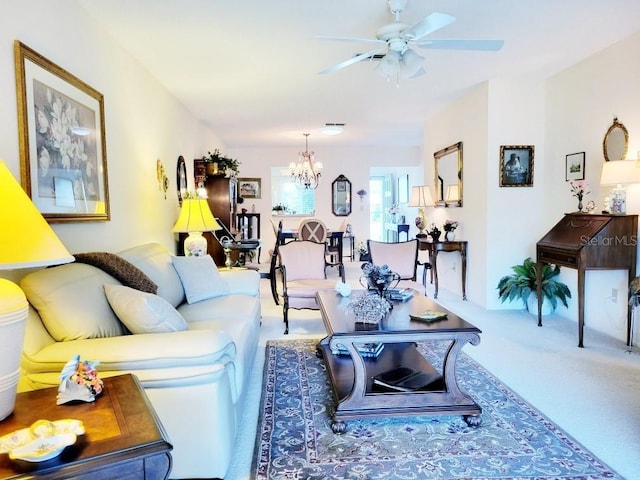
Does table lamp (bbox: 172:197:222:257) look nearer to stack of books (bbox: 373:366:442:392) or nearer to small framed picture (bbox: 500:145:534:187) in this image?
stack of books (bbox: 373:366:442:392)

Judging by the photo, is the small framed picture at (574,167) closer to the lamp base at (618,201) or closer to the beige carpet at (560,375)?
the lamp base at (618,201)

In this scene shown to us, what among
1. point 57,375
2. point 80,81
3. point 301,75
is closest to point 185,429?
point 57,375

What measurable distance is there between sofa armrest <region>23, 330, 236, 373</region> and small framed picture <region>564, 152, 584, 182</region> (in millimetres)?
3990

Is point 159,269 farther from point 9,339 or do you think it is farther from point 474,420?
point 474,420

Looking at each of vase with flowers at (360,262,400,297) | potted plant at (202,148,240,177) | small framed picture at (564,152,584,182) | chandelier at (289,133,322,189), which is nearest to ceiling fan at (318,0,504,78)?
vase with flowers at (360,262,400,297)

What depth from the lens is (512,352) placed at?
11.6 feet

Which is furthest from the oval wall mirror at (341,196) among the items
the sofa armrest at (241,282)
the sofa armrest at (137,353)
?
the sofa armrest at (137,353)

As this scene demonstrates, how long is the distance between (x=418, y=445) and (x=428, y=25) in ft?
7.52

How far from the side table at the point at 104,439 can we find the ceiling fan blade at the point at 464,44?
2.62 metres

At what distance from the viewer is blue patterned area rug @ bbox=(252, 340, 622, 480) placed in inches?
76.3

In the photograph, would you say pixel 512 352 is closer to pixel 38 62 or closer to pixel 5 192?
pixel 5 192

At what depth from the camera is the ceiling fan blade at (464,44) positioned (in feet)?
8.94

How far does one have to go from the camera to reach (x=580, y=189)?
161 inches

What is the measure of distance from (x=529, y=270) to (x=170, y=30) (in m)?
4.14
